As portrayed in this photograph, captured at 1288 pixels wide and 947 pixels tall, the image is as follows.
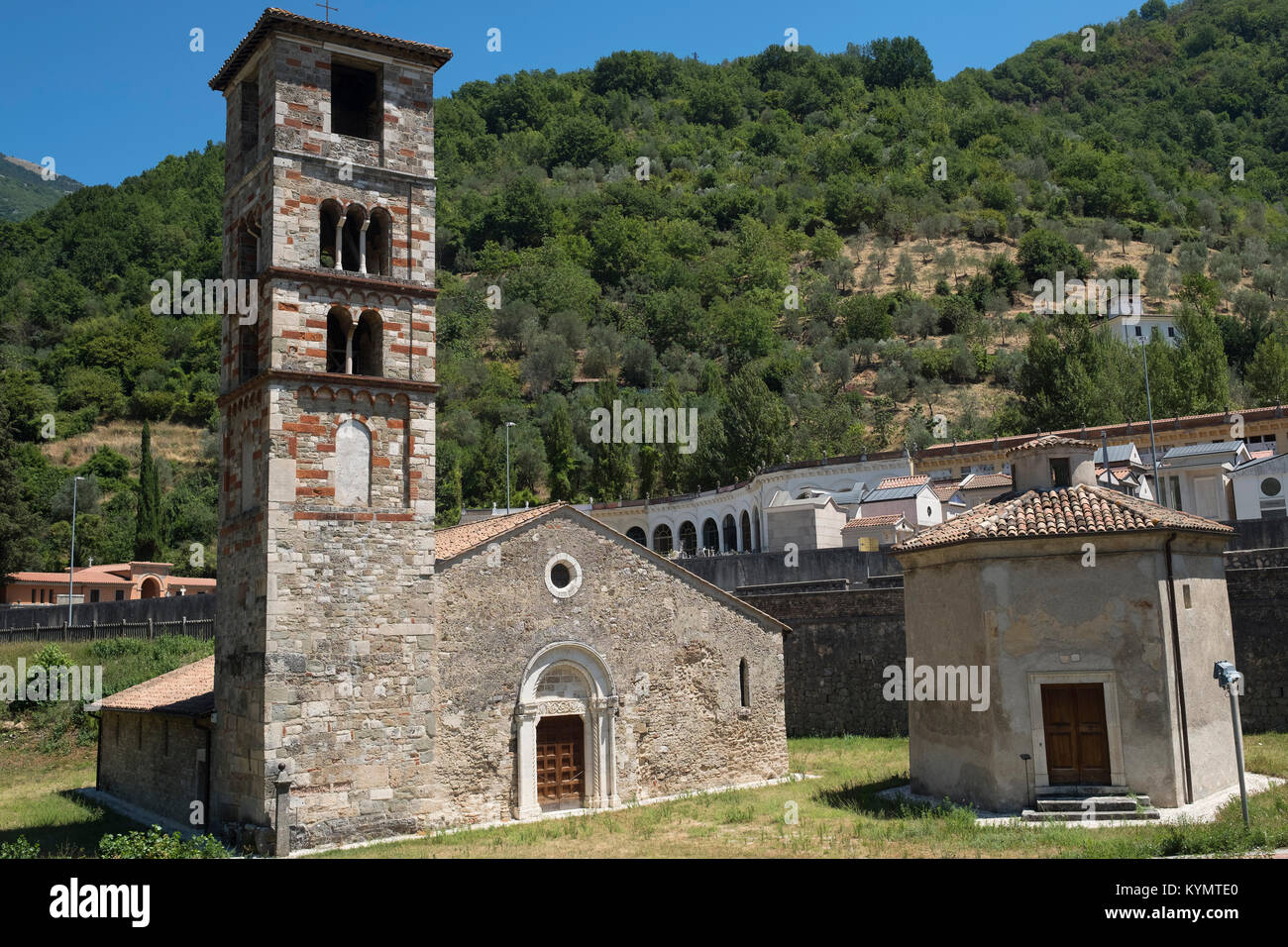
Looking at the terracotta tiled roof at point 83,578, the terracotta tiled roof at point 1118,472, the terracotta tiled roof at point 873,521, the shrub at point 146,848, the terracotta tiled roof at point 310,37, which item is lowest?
the shrub at point 146,848

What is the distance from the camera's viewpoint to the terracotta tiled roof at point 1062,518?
20.6m

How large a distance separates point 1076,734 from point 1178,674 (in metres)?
2.30

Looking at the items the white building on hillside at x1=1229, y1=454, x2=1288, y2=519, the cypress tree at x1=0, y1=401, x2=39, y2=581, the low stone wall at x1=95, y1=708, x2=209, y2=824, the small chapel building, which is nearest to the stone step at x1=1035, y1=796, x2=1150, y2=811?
the small chapel building

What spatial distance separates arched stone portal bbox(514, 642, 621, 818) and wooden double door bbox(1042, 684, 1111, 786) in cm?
987

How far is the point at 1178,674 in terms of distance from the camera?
794 inches

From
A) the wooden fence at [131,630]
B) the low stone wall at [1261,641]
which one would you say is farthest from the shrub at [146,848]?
the low stone wall at [1261,641]

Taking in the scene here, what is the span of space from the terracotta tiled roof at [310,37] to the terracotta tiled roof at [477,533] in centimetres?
1084

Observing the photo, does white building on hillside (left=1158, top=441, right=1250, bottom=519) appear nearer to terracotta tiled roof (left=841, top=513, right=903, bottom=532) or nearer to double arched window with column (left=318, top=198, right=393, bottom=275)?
terracotta tiled roof (left=841, top=513, right=903, bottom=532)

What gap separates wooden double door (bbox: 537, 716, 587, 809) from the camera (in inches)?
939

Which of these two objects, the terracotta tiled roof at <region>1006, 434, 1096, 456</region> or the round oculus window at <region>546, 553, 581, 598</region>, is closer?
the terracotta tiled roof at <region>1006, 434, 1096, 456</region>

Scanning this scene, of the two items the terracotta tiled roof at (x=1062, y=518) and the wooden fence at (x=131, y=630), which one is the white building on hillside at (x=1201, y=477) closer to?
the terracotta tiled roof at (x=1062, y=518)

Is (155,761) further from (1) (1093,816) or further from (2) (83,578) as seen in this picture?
(2) (83,578)

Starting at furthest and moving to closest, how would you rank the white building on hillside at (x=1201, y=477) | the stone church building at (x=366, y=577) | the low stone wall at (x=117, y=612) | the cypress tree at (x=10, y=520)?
1. the cypress tree at (x=10, y=520)
2. the white building on hillside at (x=1201, y=477)
3. the low stone wall at (x=117, y=612)
4. the stone church building at (x=366, y=577)

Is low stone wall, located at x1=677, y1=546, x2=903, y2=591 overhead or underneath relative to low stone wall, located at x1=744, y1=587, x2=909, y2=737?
overhead
